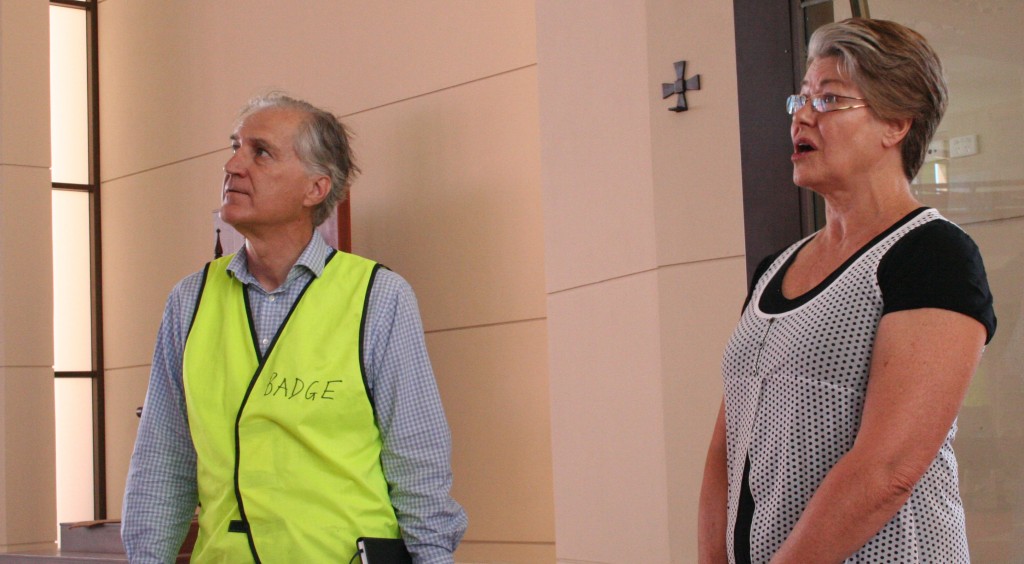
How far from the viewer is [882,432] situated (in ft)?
4.42

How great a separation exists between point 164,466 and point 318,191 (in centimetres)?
54

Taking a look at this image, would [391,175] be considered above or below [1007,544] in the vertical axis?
above

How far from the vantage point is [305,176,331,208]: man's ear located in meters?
2.12

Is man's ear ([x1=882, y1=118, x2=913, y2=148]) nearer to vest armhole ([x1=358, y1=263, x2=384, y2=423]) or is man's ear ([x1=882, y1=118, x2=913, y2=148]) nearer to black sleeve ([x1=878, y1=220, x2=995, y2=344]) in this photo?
black sleeve ([x1=878, y1=220, x2=995, y2=344])

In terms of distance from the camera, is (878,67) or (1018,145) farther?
(1018,145)

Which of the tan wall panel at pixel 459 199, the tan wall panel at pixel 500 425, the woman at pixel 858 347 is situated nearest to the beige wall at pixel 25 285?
the tan wall panel at pixel 459 199

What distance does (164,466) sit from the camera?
1.97 metres

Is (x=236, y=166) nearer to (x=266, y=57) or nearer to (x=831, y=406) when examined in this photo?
(x=831, y=406)

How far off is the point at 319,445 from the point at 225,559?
0.75ft

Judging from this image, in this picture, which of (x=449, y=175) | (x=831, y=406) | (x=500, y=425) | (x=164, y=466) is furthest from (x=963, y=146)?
(x=449, y=175)

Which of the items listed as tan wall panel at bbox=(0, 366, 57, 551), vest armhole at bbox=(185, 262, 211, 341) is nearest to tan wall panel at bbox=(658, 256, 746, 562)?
vest armhole at bbox=(185, 262, 211, 341)

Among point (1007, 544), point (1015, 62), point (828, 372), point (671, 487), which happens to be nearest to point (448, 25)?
point (671, 487)

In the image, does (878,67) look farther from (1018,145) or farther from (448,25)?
(448,25)

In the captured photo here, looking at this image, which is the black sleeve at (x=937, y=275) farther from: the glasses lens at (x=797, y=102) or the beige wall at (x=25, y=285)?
the beige wall at (x=25, y=285)
